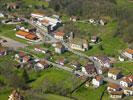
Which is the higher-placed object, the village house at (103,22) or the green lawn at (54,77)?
the village house at (103,22)

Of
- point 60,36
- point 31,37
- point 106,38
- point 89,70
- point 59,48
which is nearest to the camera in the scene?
point 89,70

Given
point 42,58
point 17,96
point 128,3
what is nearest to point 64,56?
point 42,58

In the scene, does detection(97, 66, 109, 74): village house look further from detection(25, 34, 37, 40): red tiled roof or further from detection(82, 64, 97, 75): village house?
detection(25, 34, 37, 40): red tiled roof

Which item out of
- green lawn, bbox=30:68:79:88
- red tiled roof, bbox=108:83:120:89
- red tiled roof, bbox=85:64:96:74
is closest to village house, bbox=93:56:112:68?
red tiled roof, bbox=85:64:96:74

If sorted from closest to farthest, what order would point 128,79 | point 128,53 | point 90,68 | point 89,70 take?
point 128,79
point 89,70
point 90,68
point 128,53

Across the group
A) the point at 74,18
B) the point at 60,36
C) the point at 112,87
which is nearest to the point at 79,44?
the point at 60,36

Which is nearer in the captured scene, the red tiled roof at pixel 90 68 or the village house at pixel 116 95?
the village house at pixel 116 95

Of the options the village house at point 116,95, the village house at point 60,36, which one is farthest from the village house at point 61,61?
the village house at point 116,95

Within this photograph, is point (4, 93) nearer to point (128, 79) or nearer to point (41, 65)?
point (41, 65)

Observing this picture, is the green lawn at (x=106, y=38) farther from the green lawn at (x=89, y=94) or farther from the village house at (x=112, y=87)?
the green lawn at (x=89, y=94)
